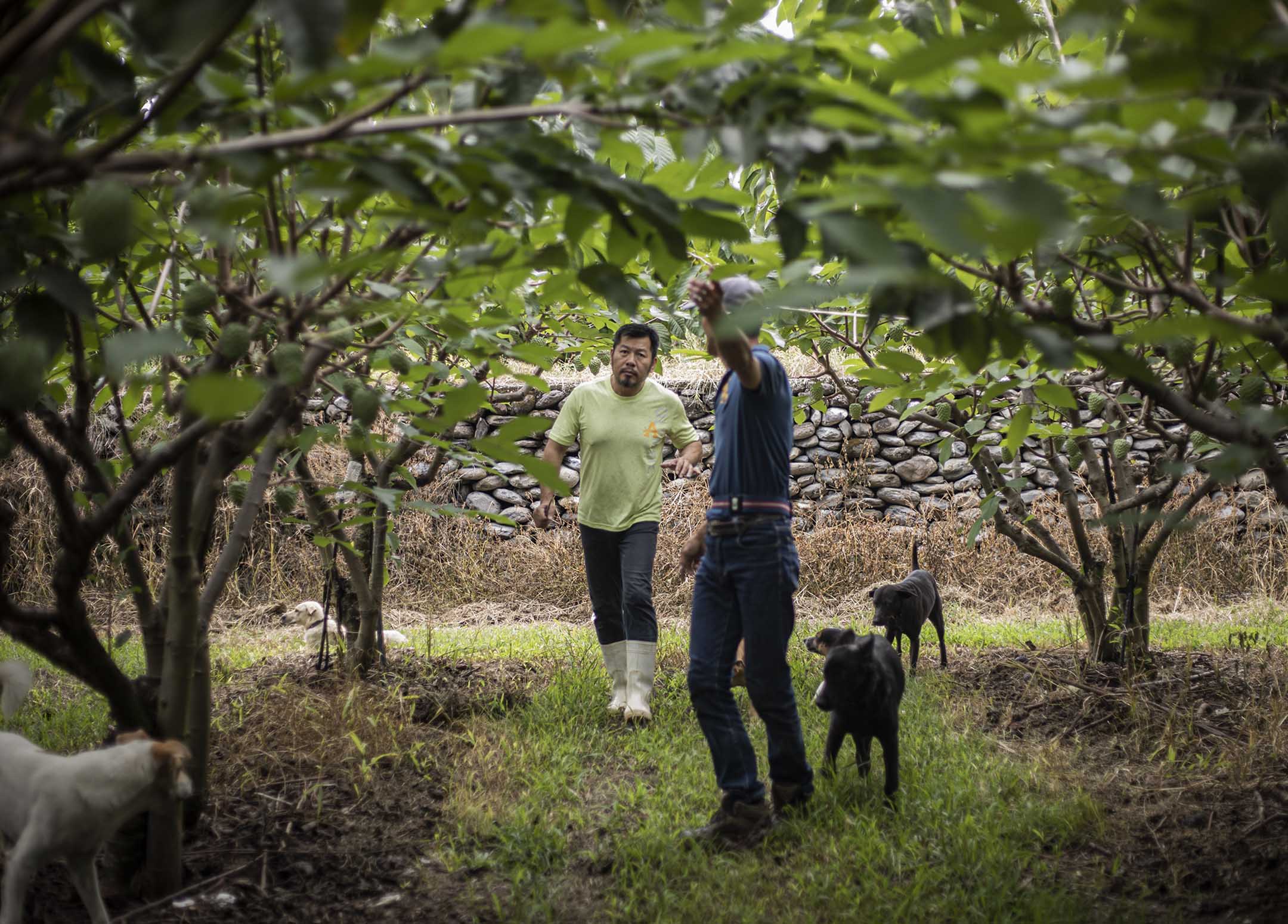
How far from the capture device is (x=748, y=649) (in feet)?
10.00

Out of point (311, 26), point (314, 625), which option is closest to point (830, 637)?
point (311, 26)

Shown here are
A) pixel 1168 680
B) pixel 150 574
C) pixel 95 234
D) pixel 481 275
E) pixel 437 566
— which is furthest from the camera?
pixel 437 566

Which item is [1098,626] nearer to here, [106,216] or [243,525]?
[243,525]

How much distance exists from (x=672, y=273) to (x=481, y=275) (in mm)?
387

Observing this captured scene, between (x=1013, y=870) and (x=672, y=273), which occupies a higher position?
(x=672, y=273)

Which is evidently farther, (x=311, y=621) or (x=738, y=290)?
(x=311, y=621)

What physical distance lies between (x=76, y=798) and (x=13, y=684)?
0.58m

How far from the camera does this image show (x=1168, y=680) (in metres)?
4.41

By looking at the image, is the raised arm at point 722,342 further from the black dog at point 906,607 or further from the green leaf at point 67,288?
the black dog at point 906,607

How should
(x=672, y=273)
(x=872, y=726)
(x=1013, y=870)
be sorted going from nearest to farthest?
1. (x=672, y=273)
2. (x=1013, y=870)
3. (x=872, y=726)

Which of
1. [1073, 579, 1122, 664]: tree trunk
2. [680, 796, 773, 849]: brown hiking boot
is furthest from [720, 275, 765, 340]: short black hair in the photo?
[1073, 579, 1122, 664]: tree trunk

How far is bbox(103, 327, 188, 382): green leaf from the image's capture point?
0.99 meters

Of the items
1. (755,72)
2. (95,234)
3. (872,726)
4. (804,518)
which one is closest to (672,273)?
(755,72)

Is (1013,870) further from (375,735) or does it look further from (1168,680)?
(375,735)
